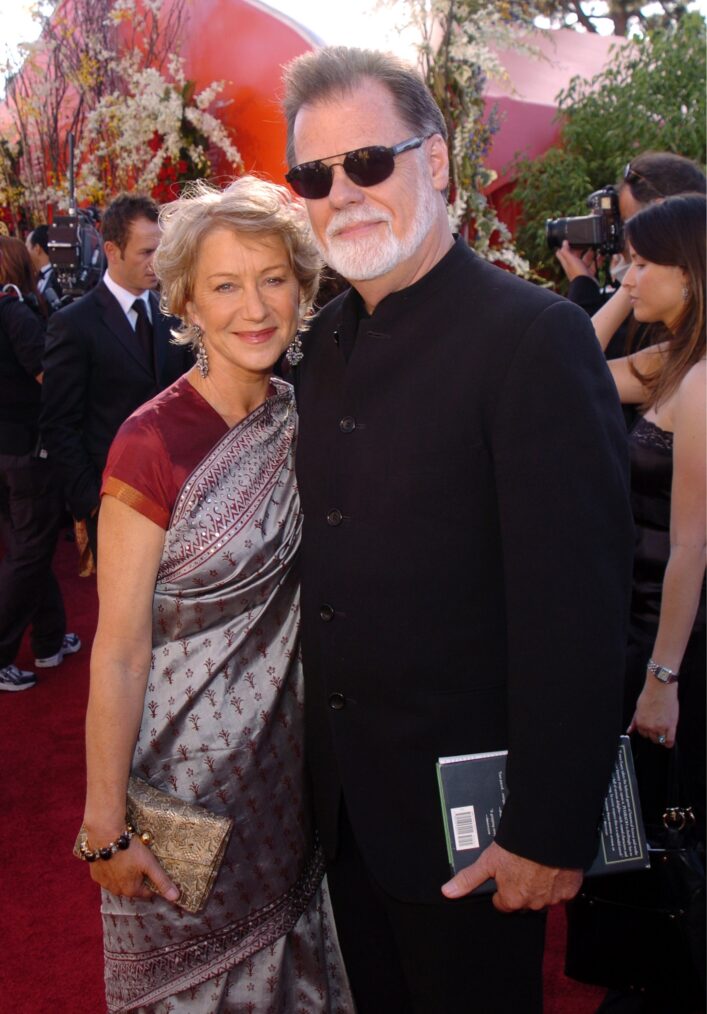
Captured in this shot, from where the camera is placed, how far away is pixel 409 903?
1506mm

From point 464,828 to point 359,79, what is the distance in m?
1.15

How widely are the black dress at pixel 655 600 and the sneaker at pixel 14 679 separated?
2.84 m

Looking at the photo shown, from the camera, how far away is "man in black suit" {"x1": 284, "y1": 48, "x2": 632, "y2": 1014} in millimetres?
1317

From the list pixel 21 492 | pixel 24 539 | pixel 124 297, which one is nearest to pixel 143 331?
pixel 124 297

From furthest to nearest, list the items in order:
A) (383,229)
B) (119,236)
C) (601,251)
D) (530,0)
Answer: (530,0) < (119,236) < (601,251) < (383,229)

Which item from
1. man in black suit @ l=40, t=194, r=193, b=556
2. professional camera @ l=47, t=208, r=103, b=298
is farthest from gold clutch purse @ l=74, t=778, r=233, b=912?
professional camera @ l=47, t=208, r=103, b=298

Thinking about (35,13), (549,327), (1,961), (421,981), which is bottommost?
(1,961)

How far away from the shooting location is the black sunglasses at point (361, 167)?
150 centimetres

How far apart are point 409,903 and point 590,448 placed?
0.76 metres

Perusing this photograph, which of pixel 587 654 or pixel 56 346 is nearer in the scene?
pixel 587 654

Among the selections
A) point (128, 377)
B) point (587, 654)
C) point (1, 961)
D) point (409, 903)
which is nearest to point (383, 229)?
point (587, 654)

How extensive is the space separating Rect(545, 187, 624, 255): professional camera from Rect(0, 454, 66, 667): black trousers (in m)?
2.38

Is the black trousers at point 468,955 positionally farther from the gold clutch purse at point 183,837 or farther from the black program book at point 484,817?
the gold clutch purse at point 183,837

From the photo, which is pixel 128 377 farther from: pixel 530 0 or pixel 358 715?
pixel 530 0
